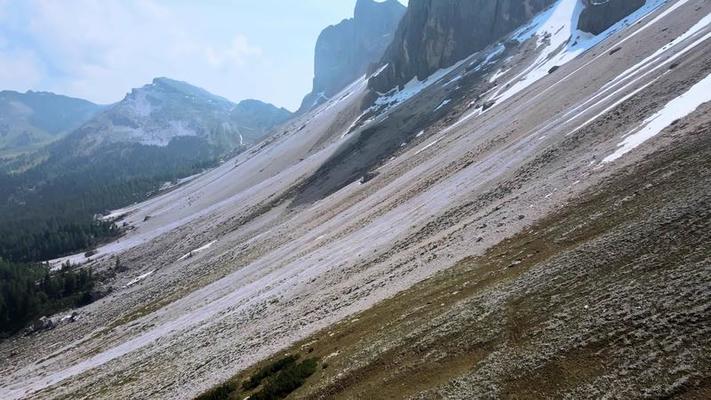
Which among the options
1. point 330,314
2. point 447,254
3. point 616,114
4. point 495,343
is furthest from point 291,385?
point 616,114

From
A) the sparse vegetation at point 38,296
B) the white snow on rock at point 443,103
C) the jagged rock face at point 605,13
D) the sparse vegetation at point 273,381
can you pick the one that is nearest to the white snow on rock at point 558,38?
the jagged rock face at point 605,13

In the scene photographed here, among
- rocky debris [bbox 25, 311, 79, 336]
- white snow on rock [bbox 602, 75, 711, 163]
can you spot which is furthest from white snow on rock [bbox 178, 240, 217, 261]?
white snow on rock [bbox 602, 75, 711, 163]

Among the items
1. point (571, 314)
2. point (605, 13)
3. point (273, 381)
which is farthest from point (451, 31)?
point (571, 314)

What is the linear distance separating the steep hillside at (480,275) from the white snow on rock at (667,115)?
0.29 meters

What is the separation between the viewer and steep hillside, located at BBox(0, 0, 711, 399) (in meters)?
21.1

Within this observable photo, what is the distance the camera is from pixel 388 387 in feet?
80.7

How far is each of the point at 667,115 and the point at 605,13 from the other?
301 feet

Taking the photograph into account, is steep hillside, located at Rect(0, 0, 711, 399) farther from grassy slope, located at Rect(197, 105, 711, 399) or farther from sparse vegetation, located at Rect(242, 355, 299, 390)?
sparse vegetation, located at Rect(242, 355, 299, 390)

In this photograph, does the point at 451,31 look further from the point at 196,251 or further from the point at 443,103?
the point at 196,251

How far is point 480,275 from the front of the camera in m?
31.9

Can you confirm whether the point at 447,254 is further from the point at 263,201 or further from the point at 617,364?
the point at 263,201

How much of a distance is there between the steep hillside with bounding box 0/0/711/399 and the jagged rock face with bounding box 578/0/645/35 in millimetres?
13425

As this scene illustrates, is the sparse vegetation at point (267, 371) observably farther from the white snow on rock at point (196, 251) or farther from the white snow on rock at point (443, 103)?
the white snow on rock at point (443, 103)

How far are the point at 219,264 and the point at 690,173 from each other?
6991 centimetres
